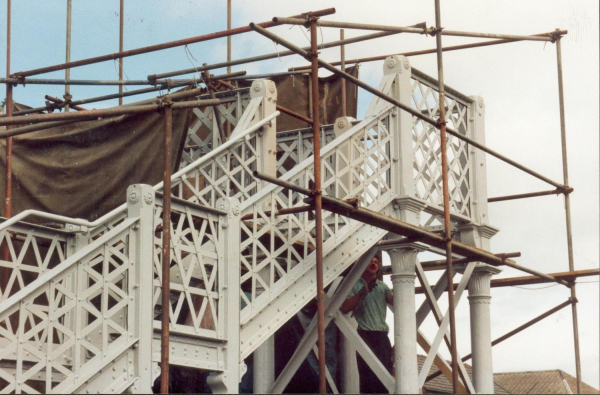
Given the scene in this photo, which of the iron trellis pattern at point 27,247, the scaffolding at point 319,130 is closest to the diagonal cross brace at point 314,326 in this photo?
the scaffolding at point 319,130

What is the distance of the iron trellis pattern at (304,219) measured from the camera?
14.0 m

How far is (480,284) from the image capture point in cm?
1805

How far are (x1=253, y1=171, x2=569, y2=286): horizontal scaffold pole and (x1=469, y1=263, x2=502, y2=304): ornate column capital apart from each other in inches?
13.7

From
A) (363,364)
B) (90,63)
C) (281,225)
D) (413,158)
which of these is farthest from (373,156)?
(90,63)

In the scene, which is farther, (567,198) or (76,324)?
(567,198)

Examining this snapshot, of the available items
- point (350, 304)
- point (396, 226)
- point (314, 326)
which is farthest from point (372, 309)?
point (396, 226)

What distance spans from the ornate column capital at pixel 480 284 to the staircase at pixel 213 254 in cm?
85

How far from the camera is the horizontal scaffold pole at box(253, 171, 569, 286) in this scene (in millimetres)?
13077

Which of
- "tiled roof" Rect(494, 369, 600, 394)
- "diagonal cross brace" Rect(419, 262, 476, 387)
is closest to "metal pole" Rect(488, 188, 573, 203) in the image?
"diagonal cross brace" Rect(419, 262, 476, 387)

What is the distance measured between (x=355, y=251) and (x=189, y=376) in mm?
3476

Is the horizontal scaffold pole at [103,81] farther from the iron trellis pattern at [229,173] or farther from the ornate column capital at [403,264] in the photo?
the ornate column capital at [403,264]

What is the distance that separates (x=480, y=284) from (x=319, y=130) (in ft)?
11.5

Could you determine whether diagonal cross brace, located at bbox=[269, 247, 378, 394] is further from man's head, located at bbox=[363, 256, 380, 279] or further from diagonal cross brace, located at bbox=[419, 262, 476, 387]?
diagonal cross brace, located at bbox=[419, 262, 476, 387]

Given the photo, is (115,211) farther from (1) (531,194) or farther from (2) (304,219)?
(1) (531,194)
